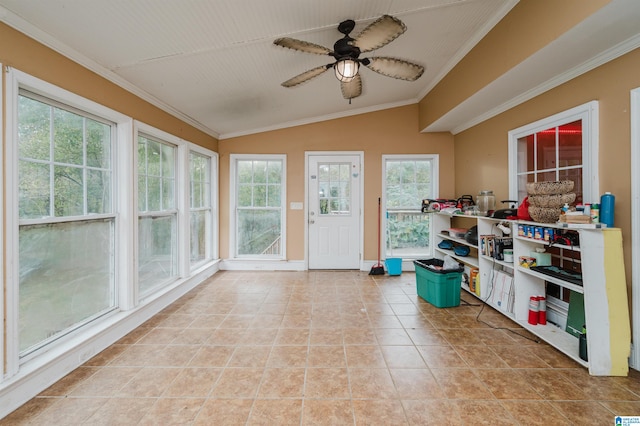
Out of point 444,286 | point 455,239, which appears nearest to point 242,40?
point 444,286

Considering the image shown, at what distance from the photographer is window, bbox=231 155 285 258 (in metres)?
4.86

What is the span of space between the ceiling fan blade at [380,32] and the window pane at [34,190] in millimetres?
2404

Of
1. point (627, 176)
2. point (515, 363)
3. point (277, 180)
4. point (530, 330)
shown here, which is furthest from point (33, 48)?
point (530, 330)

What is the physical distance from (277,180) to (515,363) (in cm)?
397

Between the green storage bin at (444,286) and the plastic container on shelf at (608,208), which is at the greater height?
the plastic container on shelf at (608,208)

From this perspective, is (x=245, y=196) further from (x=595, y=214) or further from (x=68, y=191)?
(x=595, y=214)

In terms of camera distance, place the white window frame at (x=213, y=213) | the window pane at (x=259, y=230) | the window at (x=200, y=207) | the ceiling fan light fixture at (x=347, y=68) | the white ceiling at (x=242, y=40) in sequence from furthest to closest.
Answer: the window pane at (x=259, y=230) → the white window frame at (x=213, y=213) → the window at (x=200, y=207) → the ceiling fan light fixture at (x=347, y=68) → the white ceiling at (x=242, y=40)

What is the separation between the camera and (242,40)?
2240 mm

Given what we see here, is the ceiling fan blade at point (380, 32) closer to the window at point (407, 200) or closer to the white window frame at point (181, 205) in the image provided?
the white window frame at point (181, 205)

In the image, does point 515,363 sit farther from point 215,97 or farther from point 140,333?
point 215,97

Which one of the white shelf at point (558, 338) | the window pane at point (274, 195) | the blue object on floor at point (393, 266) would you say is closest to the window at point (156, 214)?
the window pane at point (274, 195)

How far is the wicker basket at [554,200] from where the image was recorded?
221 cm

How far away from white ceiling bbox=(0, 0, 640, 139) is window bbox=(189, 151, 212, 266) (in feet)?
2.56

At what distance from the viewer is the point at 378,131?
475 cm
